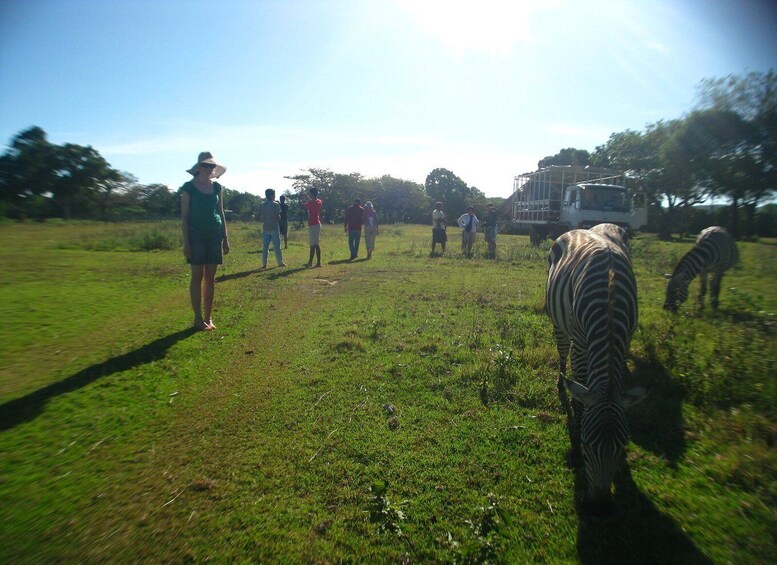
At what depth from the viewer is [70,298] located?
7465mm

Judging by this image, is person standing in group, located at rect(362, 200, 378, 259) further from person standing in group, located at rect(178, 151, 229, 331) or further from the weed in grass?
the weed in grass

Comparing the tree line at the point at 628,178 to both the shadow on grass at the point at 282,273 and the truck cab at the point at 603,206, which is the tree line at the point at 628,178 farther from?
the shadow on grass at the point at 282,273

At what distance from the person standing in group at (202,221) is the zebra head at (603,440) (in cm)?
497

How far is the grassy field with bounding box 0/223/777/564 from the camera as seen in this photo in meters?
2.38

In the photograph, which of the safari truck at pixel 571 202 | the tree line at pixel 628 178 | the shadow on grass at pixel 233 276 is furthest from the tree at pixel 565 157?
the shadow on grass at pixel 233 276

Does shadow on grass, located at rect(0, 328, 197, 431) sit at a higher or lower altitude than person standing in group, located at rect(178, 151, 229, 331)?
lower

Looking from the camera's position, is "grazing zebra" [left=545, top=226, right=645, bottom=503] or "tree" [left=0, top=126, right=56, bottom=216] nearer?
"grazing zebra" [left=545, top=226, right=645, bottom=503]

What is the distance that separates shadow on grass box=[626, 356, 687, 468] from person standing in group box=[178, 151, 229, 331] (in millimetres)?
5294

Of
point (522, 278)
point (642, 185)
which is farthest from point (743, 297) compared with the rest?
point (642, 185)

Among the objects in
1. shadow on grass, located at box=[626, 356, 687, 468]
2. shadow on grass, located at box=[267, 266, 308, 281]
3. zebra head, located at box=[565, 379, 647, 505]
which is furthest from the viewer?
shadow on grass, located at box=[267, 266, 308, 281]

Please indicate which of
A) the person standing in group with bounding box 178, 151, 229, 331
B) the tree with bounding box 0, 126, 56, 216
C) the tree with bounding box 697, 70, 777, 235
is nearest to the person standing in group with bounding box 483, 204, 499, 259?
the tree with bounding box 697, 70, 777, 235

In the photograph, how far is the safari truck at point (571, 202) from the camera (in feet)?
56.0

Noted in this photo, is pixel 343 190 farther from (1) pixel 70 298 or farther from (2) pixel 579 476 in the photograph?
(2) pixel 579 476

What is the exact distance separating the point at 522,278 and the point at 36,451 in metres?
10.5
